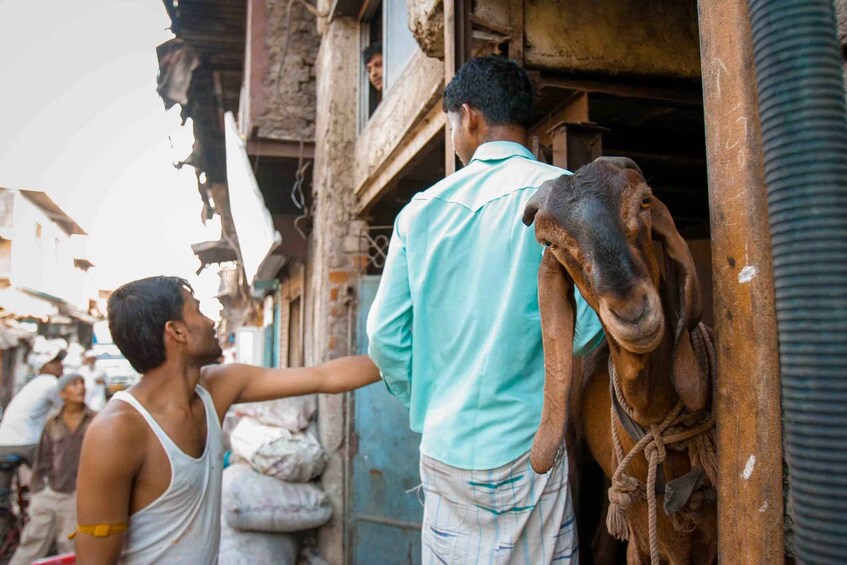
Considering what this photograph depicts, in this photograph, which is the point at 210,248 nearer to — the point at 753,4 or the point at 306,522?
the point at 306,522

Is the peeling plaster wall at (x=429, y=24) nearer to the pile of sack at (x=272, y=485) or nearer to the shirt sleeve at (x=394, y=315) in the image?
the shirt sleeve at (x=394, y=315)

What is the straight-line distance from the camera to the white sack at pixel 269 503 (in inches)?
196

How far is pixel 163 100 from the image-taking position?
9.73 metres

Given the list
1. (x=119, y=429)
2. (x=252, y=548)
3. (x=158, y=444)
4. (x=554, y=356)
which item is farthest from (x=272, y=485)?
(x=554, y=356)

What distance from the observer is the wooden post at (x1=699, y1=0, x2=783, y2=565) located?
1053mm

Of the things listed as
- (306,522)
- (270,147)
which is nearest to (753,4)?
(306,522)

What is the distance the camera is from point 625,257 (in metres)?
1.09

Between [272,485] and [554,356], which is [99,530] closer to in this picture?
[554,356]

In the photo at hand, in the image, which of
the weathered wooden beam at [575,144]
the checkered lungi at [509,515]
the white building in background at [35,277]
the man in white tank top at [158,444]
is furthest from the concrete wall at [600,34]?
the white building in background at [35,277]

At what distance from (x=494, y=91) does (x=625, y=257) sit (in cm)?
98

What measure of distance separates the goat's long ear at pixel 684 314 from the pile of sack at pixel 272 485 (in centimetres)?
450

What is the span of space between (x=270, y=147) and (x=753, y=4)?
663 cm

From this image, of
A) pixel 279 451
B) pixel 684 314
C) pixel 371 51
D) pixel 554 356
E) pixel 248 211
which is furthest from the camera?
pixel 248 211

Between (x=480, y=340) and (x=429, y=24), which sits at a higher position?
(x=429, y=24)
